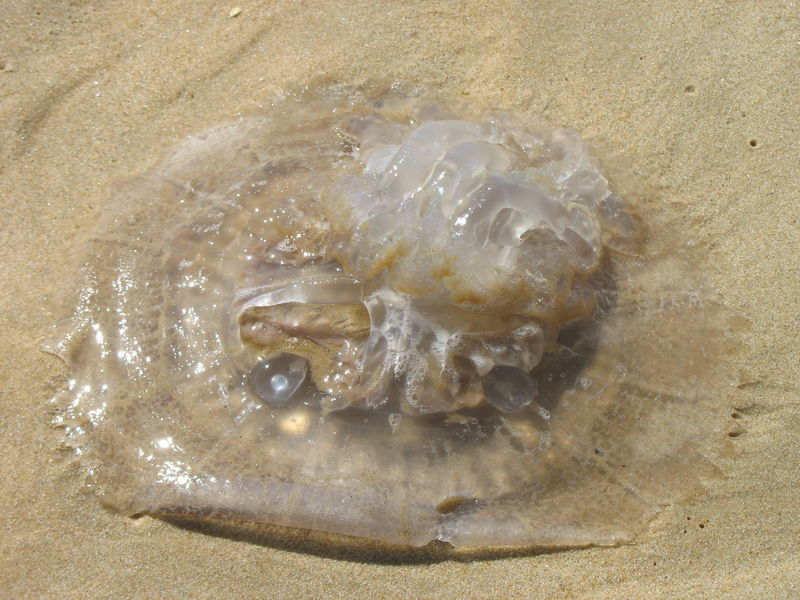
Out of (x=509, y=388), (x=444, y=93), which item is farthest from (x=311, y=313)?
(x=444, y=93)

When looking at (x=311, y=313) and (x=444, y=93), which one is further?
(x=444, y=93)

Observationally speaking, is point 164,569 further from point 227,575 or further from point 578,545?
point 578,545

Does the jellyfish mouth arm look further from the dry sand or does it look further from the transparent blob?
the dry sand

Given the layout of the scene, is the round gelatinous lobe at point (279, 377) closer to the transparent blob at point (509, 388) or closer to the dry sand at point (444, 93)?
the dry sand at point (444, 93)

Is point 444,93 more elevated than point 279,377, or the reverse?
point 444,93

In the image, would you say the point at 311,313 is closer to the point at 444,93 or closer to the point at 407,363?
the point at 407,363

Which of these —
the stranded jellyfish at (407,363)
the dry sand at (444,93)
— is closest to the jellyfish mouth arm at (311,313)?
the stranded jellyfish at (407,363)

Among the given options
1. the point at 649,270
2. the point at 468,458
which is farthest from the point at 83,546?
the point at 649,270

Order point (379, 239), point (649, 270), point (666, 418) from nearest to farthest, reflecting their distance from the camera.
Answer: point (379, 239), point (666, 418), point (649, 270)
